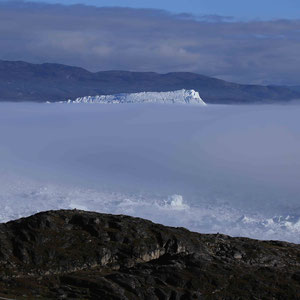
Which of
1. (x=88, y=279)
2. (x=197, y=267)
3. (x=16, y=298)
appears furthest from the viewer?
(x=197, y=267)

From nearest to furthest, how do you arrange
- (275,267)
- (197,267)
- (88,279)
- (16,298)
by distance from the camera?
(16,298)
(88,279)
(197,267)
(275,267)

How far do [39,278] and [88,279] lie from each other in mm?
6204

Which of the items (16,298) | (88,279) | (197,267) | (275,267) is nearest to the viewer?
(16,298)

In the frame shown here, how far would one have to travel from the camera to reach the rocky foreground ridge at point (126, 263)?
317 feet

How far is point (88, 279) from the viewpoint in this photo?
97.2 m

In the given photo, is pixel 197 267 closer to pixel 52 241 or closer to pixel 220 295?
pixel 220 295

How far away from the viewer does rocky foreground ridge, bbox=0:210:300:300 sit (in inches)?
3809

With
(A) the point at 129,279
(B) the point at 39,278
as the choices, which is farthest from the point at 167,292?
(B) the point at 39,278

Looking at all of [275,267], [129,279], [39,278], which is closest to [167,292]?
[129,279]

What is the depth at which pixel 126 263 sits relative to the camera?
108250 mm

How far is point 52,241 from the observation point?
108562mm

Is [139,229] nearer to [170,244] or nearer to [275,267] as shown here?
[170,244]

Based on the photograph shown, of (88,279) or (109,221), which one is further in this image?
(109,221)

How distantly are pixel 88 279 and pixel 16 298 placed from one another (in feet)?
36.4
